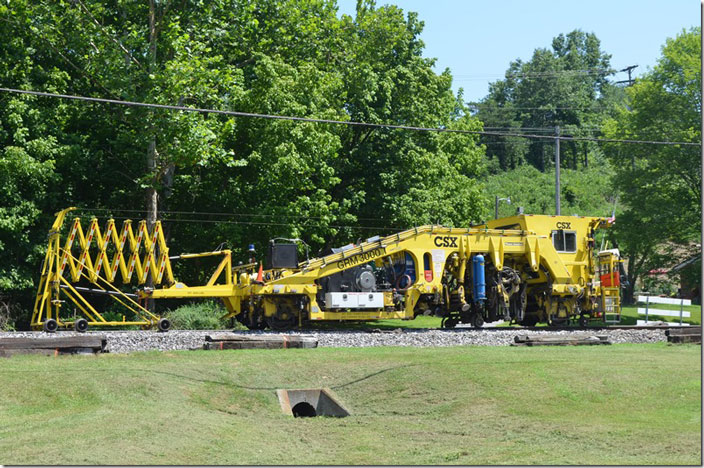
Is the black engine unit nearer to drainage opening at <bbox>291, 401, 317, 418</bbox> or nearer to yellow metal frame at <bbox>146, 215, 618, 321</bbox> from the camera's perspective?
yellow metal frame at <bbox>146, 215, 618, 321</bbox>

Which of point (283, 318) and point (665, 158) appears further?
point (665, 158)

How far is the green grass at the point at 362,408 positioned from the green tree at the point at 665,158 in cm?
2848

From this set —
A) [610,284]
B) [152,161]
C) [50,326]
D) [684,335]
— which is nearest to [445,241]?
[610,284]

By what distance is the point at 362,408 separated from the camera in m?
14.7

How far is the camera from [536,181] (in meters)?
95.8

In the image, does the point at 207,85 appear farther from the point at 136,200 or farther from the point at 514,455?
the point at 514,455

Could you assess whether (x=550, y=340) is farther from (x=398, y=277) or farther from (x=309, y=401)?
(x=309, y=401)

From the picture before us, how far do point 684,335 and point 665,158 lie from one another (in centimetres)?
2533

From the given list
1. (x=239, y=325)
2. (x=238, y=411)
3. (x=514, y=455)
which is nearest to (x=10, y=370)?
(x=238, y=411)

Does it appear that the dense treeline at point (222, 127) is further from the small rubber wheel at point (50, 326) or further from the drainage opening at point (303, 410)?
the drainage opening at point (303, 410)

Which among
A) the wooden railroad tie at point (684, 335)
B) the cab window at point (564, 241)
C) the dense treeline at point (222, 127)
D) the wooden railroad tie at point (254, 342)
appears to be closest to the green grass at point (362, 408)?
the wooden railroad tie at point (254, 342)

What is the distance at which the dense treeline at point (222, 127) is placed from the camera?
100 ft

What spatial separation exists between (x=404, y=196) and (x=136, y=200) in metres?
11.9

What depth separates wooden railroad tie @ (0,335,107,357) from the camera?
1731 cm
